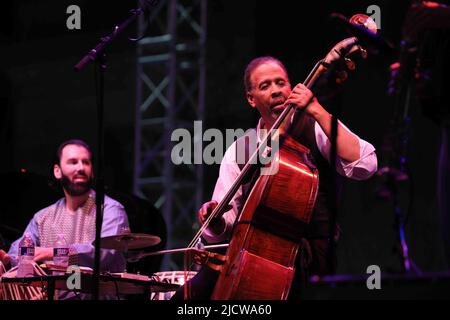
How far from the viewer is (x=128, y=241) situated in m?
4.53

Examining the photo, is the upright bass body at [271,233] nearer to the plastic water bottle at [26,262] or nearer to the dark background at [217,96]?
the plastic water bottle at [26,262]

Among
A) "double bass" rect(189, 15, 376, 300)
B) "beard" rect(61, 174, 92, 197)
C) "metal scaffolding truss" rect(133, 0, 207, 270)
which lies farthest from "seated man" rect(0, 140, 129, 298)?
"double bass" rect(189, 15, 376, 300)

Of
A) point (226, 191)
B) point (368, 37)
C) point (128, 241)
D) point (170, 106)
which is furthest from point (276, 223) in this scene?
point (170, 106)

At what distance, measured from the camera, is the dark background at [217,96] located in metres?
5.83

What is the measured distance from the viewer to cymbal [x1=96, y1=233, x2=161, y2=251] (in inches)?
175

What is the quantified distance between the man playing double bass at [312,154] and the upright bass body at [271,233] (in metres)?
0.13

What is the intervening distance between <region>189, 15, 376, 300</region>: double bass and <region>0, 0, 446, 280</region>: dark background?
7.83ft

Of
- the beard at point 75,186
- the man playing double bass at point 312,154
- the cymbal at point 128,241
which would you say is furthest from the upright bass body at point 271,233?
the beard at point 75,186

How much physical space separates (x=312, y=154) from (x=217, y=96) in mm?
3649

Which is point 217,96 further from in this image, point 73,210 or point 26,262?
point 26,262

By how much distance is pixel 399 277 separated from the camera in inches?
98.0

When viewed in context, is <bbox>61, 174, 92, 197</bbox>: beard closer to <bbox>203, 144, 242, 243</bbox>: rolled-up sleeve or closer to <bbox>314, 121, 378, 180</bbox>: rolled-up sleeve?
<bbox>203, 144, 242, 243</bbox>: rolled-up sleeve
